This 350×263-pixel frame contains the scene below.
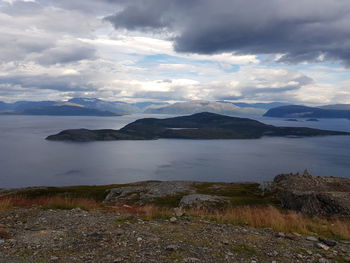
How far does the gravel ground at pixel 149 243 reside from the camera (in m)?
11.5

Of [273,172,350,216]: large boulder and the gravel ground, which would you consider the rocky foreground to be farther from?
[273,172,350,216]: large boulder

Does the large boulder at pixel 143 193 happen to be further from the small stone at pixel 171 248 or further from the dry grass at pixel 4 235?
the small stone at pixel 171 248

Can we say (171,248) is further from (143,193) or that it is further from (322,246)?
(143,193)

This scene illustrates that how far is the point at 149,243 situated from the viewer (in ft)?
42.1

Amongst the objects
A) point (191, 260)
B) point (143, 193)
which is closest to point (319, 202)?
point (191, 260)

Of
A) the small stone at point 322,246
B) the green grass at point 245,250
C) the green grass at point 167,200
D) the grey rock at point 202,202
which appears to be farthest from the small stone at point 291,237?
the green grass at point 167,200

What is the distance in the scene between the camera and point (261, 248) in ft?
42.4

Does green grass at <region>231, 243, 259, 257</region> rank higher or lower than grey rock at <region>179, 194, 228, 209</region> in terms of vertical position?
higher

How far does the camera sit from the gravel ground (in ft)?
37.8

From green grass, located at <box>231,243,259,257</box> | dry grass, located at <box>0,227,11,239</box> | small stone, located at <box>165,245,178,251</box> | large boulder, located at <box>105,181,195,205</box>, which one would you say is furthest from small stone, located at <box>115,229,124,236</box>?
large boulder, located at <box>105,181,195,205</box>

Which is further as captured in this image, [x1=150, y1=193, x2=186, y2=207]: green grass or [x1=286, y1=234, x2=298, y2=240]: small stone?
[x1=150, y1=193, x2=186, y2=207]: green grass

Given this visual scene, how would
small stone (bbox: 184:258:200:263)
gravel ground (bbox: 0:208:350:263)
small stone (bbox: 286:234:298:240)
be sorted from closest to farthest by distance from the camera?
1. small stone (bbox: 184:258:200:263)
2. gravel ground (bbox: 0:208:350:263)
3. small stone (bbox: 286:234:298:240)

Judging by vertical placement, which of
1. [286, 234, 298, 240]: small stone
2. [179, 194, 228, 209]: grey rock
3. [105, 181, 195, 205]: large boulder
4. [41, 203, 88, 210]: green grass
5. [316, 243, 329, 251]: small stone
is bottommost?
[105, 181, 195, 205]: large boulder

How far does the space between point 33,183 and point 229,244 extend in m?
151
